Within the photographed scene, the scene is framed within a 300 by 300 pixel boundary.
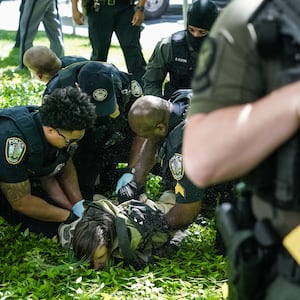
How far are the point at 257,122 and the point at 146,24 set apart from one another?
10228 millimetres

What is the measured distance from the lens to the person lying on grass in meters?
3.03

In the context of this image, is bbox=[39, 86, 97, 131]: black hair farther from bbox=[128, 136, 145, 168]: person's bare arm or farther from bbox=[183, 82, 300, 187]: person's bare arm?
bbox=[183, 82, 300, 187]: person's bare arm

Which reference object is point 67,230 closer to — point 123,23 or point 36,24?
point 123,23

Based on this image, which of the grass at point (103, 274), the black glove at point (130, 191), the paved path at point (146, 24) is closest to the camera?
the grass at point (103, 274)

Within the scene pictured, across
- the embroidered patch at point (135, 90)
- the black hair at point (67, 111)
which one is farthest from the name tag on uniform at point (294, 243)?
the embroidered patch at point (135, 90)

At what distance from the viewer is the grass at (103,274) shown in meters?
2.88

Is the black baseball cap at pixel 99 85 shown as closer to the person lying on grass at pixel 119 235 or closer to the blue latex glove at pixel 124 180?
the blue latex glove at pixel 124 180

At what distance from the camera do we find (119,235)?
3.05m

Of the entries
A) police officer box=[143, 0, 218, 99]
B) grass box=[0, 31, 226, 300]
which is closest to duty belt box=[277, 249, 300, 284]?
grass box=[0, 31, 226, 300]

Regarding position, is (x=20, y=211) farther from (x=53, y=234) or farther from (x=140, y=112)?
(x=140, y=112)

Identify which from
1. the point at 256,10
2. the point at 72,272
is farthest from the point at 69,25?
the point at 256,10

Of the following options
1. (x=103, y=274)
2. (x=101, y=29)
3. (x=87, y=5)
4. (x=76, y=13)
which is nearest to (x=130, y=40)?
(x=101, y=29)

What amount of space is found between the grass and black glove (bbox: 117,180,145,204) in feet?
1.11

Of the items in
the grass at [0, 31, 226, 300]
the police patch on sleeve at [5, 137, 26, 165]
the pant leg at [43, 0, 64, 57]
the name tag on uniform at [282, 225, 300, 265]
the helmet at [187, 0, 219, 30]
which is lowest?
the pant leg at [43, 0, 64, 57]
